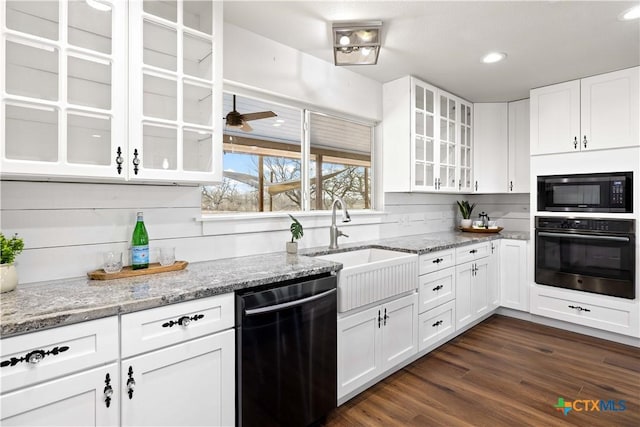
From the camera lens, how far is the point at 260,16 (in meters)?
2.16

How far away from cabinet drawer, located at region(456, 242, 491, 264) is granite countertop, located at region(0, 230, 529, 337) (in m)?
1.58

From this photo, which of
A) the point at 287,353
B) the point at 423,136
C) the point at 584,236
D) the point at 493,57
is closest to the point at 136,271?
the point at 287,353

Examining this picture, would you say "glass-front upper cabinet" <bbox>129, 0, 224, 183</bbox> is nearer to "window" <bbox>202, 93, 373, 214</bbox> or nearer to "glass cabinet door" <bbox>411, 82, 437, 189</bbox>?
"window" <bbox>202, 93, 373, 214</bbox>

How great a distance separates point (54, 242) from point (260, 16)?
1.71 m

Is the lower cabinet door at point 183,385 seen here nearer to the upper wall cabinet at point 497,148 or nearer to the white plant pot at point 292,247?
the white plant pot at point 292,247

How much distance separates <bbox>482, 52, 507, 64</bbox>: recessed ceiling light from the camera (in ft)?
8.87

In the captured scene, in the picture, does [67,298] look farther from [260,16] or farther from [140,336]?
[260,16]

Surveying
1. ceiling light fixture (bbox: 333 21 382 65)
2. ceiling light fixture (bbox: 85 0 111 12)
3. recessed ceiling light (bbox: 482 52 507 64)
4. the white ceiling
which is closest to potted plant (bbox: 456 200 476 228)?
the white ceiling

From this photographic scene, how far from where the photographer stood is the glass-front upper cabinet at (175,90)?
5.23 ft

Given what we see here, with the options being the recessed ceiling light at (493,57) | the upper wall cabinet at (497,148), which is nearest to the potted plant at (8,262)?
the recessed ceiling light at (493,57)

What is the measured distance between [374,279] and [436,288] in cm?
90

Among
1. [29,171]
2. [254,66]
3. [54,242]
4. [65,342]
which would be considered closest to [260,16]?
[254,66]

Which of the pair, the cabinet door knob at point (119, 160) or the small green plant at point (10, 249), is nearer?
the small green plant at point (10, 249)

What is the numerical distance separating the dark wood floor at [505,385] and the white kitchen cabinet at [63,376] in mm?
1259
